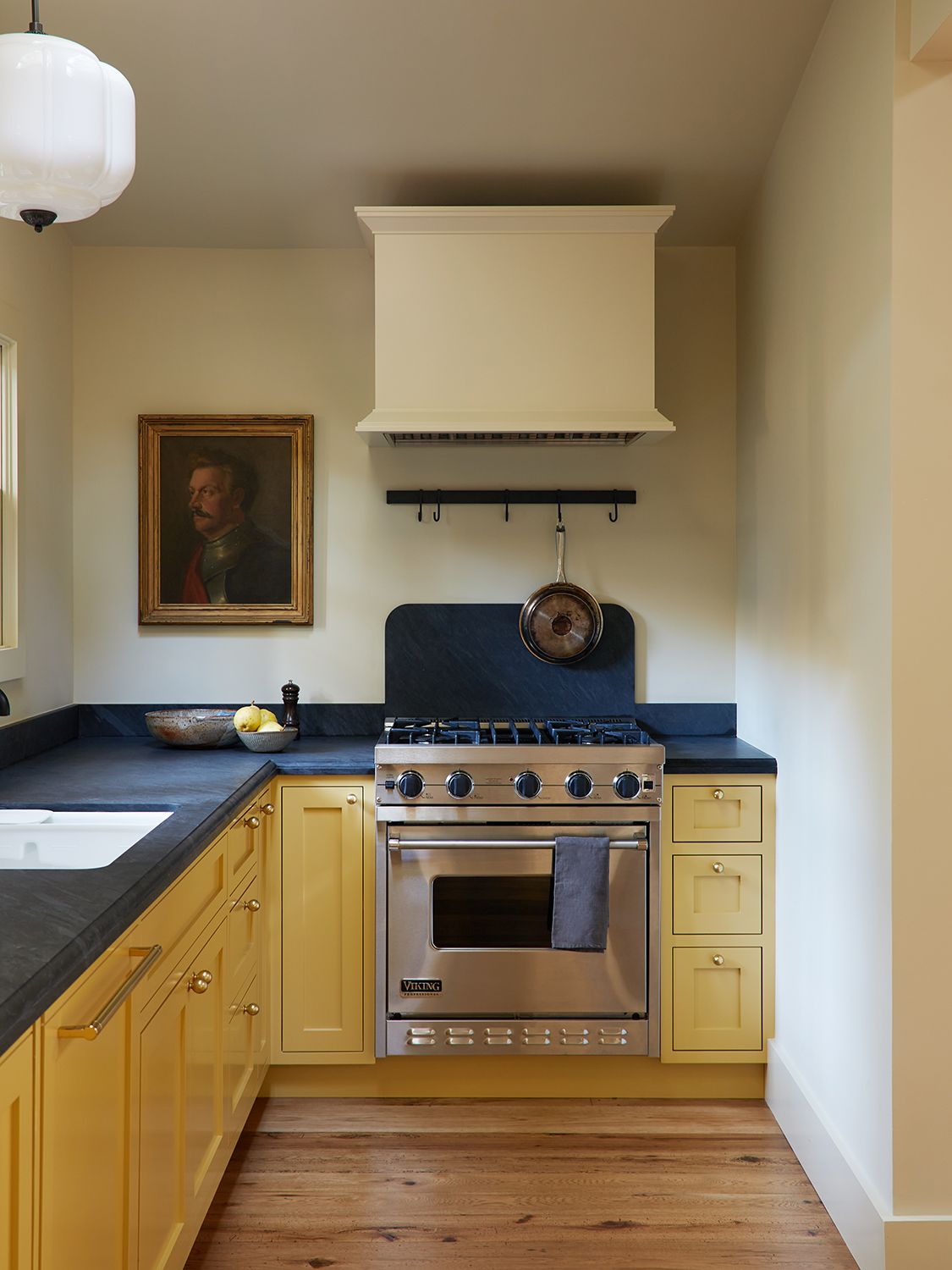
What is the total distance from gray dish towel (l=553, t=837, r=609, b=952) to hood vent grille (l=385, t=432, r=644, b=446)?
3.91 feet

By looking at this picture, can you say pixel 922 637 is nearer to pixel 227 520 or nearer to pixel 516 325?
pixel 516 325

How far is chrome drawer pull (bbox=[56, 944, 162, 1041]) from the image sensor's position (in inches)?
45.2

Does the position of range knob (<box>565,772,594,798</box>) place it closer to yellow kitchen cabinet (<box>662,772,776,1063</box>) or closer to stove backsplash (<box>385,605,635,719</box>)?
yellow kitchen cabinet (<box>662,772,776,1063</box>)

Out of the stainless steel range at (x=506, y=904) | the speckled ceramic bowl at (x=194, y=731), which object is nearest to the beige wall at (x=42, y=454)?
the speckled ceramic bowl at (x=194, y=731)

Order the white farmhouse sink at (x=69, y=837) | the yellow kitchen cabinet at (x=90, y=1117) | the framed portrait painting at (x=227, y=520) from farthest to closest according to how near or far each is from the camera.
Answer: the framed portrait painting at (x=227, y=520)
the white farmhouse sink at (x=69, y=837)
the yellow kitchen cabinet at (x=90, y=1117)

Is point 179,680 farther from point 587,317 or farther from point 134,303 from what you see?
point 587,317

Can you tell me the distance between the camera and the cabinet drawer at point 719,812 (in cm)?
259

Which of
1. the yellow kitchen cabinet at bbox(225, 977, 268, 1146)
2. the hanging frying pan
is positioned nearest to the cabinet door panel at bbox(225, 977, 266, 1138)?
the yellow kitchen cabinet at bbox(225, 977, 268, 1146)

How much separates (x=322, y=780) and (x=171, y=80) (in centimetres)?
182

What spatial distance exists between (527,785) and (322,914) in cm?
68

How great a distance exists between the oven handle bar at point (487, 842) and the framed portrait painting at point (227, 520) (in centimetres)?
90

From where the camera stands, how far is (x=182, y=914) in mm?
1686

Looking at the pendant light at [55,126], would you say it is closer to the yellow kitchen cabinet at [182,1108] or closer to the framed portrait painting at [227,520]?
the yellow kitchen cabinet at [182,1108]

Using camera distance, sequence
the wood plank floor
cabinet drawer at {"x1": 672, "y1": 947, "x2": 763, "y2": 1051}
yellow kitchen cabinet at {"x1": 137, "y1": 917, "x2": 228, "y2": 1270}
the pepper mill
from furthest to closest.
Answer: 1. the pepper mill
2. cabinet drawer at {"x1": 672, "y1": 947, "x2": 763, "y2": 1051}
3. the wood plank floor
4. yellow kitchen cabinet at {"x1": 137, "y1": 917, "x2": 228, "y2": 1270}
